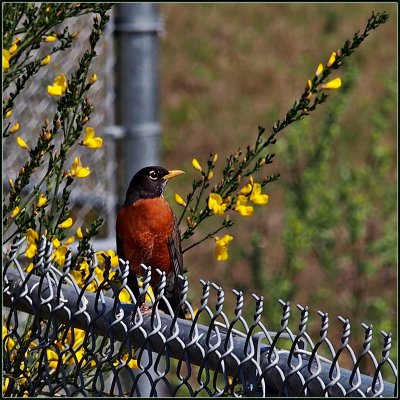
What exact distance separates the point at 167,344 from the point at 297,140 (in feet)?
11.1

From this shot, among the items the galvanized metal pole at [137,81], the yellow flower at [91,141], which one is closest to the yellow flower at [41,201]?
the yellow flower at [91,141]

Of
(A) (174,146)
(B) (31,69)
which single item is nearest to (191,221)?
(B) (31,69)

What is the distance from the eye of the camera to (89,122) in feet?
14.8

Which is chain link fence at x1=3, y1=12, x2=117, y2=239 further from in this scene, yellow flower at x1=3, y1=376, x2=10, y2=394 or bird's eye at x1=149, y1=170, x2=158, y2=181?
yellow flower at x1=3, y1=376, x2=10, y2=394

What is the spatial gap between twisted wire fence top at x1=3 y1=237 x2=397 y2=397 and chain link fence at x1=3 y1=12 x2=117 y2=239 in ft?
5.83

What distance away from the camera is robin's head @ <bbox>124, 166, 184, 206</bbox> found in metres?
3.07

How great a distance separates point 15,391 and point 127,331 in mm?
523

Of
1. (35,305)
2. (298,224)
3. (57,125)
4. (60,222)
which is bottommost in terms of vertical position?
(35,305)

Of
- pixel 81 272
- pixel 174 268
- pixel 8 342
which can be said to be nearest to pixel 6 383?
pixel 8 342

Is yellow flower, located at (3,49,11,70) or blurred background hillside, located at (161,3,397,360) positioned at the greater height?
blurred background hillside, located at (161,3,397,360)

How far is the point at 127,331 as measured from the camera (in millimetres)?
2166

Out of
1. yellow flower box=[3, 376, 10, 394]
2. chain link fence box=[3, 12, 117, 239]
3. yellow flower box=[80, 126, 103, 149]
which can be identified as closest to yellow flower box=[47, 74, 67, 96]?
yellow flower box=[80, 126, 103, 149]

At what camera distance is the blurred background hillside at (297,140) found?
5.34m

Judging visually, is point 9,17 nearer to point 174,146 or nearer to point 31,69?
point 31,69
